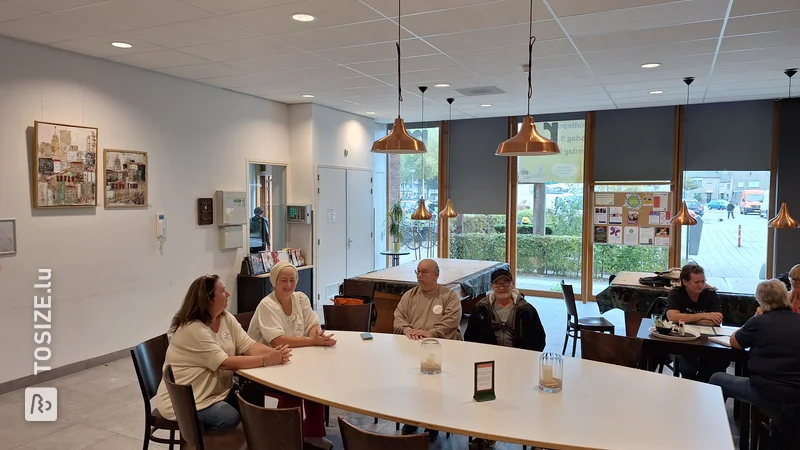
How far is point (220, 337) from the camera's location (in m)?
2.97

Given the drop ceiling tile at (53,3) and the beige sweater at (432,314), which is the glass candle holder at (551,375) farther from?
the drop ceiling tile at (53,3)

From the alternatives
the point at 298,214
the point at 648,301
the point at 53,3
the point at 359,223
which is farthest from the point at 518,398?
the point at 359,223

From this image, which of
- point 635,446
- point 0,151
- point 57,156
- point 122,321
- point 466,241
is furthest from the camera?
point 466,241

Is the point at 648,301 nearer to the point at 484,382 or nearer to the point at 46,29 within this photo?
the point at 484,382

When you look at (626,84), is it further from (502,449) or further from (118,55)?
(118,55)

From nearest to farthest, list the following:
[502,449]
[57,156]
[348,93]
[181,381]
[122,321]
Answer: [181,381] → [502,449] → [57,156] → [122,321] → [348,93]

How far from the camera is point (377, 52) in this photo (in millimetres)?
4863

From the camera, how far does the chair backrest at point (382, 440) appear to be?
1924mm

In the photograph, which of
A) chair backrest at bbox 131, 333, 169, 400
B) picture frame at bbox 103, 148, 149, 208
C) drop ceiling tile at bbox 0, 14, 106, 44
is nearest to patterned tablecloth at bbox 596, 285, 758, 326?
chair backrest at bbox 131, 333, 169, 400

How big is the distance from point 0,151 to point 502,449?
15.0ft

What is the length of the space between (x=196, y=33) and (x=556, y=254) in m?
6.68

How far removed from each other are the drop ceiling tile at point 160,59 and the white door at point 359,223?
145 inches

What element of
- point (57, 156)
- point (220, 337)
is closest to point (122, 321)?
point (57, 156)

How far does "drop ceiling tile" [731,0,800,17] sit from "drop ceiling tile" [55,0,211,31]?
12.1ft
